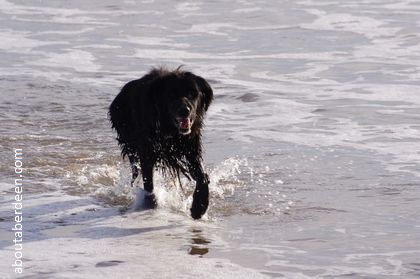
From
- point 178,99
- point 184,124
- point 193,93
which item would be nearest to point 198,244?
point 184,124

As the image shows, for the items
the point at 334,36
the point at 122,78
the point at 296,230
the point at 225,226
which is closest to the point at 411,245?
the point at 296,230

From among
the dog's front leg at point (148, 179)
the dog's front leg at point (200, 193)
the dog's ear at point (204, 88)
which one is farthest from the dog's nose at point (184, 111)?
the dog's front leg at point (148, 179)

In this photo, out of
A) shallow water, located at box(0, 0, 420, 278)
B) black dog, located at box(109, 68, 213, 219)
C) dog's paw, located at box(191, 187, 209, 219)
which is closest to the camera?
shallow water, located at box(0, 0, 420, 278)

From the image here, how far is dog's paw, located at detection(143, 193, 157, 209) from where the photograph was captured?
682 centimetres

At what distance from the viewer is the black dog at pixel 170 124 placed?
6.63 metres

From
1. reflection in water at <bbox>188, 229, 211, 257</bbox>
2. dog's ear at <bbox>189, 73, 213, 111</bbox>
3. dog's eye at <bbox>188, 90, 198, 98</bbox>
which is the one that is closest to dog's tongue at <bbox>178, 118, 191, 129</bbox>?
dog's eye at <bbox>188, 90, 198, 98</bbox>

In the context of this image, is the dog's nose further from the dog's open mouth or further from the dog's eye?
the dog's eye

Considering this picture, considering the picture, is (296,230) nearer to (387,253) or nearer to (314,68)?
(387,253)

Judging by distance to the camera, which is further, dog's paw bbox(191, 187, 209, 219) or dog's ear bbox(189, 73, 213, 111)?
dog's ear bbox(189, 73, 213, 111)

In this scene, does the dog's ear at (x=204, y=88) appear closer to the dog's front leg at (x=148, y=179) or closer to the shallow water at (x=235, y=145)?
the dog's front leg at (x=148, y=179)

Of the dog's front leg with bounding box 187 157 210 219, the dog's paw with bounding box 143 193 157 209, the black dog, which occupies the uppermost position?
the black dog

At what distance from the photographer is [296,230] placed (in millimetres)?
6191

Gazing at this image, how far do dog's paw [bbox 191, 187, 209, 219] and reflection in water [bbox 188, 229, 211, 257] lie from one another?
1.15 ft

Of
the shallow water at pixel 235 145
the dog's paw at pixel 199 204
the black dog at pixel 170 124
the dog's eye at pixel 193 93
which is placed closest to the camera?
the shallow water at pixel 235 145
